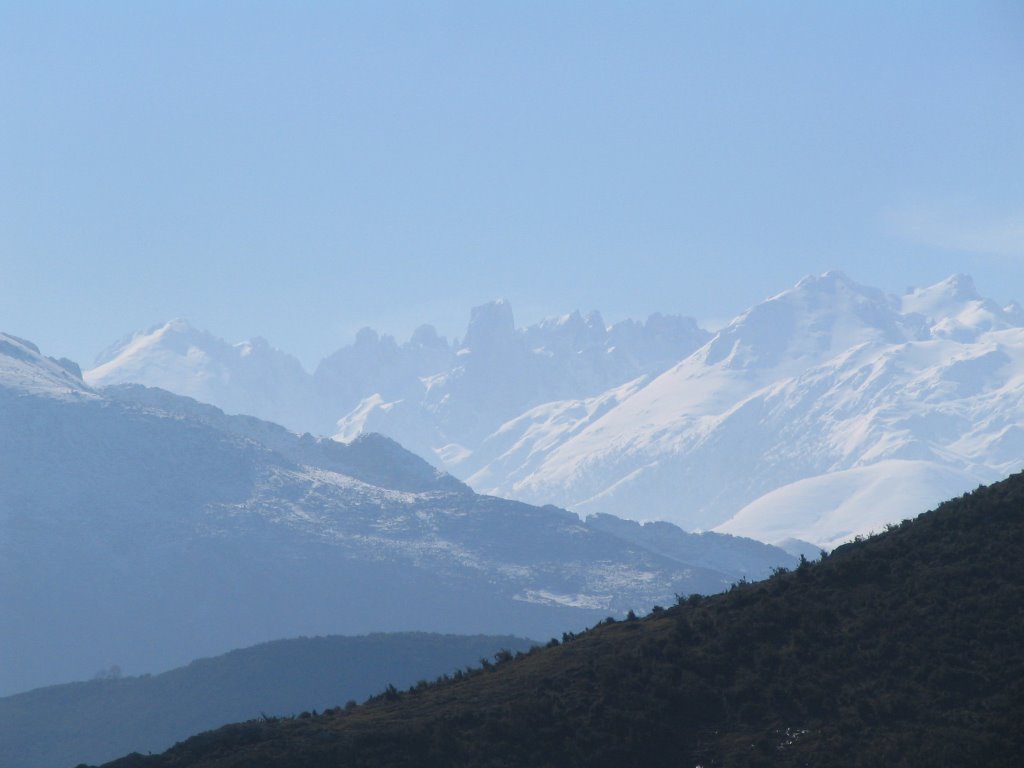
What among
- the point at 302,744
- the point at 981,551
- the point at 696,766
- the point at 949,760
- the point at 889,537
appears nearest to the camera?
the point at 949,760

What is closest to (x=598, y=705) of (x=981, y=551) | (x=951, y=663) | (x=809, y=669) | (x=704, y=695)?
(x=704, y=695)

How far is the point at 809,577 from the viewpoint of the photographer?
71.5 meters

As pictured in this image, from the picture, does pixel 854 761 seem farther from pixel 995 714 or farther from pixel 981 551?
pixel 981 551

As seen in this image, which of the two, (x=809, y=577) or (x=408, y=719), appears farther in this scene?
(x=809, y=577)

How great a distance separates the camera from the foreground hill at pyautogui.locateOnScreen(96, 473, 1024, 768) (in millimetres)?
56594

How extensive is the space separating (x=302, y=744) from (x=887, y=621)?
22.8m

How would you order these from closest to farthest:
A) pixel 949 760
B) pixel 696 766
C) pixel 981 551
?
pixel 949 760 < pixel 696 766 < pixel 981 551

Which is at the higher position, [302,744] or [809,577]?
[809,577]

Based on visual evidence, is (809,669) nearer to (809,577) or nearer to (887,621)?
(887,621)

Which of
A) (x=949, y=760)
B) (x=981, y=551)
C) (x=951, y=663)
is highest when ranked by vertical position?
(x=981, y=551)

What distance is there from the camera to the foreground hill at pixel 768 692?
186 ft

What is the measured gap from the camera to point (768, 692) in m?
61.3

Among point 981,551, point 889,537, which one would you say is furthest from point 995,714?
point 889,537

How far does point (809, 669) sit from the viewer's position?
204 feet
